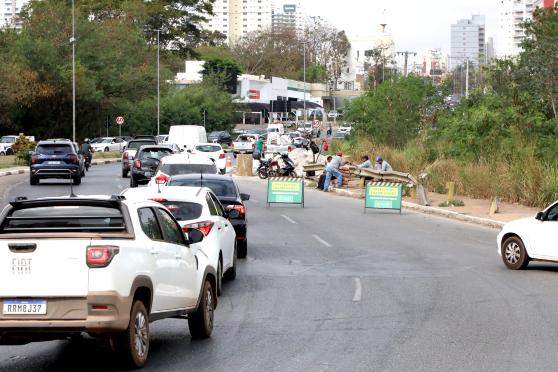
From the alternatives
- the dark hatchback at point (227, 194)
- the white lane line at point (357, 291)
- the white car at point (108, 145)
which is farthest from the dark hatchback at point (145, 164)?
the white car at point (108, 145)

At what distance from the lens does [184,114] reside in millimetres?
103750

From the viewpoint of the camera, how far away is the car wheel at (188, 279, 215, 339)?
1156 cm

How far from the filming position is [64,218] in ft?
32.9

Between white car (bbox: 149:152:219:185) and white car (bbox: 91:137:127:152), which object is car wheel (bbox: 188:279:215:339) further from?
white car (bbox: 91:137:127:152)

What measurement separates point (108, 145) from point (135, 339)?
7475 cm

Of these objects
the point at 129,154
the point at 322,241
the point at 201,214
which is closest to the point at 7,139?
the point at 129,154

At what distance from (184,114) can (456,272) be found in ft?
283

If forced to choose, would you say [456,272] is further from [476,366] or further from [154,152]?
[154,152]

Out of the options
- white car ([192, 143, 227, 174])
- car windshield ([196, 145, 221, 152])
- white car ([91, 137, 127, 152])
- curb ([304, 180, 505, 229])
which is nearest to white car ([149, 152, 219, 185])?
curb ([304, 180, 505, 229])

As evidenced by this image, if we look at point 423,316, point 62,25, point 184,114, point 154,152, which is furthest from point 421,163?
point 184,114

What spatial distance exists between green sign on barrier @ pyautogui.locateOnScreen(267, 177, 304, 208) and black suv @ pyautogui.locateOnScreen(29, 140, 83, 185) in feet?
37.5

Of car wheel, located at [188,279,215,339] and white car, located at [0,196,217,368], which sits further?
car wheel, located at [188,279,215,339]

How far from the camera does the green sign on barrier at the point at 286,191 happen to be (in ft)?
111

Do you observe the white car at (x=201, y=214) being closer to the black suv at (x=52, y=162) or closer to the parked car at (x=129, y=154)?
the black suv at (x=52, y=162)
